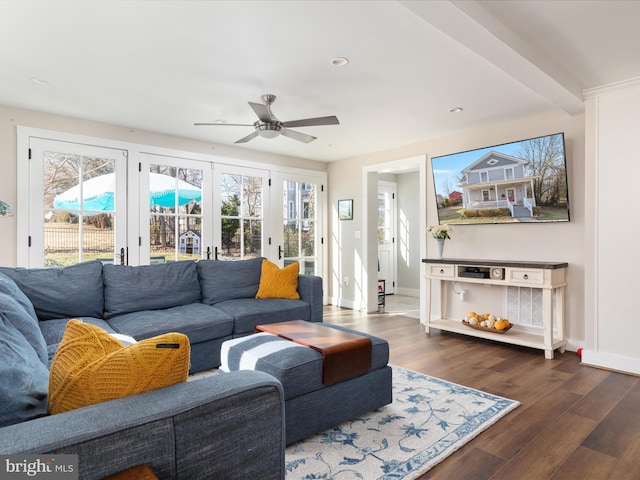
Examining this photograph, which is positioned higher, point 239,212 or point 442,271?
point 239,212

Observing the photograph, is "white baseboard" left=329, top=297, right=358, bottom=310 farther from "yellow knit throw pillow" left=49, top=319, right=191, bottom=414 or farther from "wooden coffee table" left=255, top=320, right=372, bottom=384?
"yellow knit throw pillow" left=49, top=319, right=191, bottom=414

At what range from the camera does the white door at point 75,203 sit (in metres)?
3.88

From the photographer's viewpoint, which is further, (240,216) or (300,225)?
(300,225)

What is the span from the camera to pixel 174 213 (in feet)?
15.7

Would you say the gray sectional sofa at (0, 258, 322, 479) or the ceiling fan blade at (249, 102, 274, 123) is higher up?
the ceiling fan blade at (249, 102, 274, 123)

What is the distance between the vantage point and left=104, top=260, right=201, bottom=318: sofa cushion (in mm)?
3215

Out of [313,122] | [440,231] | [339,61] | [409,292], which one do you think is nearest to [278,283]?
[313,122]

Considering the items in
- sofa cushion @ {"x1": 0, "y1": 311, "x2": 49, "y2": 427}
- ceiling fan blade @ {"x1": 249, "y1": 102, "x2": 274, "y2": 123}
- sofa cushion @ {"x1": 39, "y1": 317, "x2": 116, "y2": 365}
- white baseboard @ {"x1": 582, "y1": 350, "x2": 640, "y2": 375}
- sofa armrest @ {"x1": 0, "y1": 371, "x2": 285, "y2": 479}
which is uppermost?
ceiling fan blade @ {"x1": 249, "y1": 102, "x2": 274, "y2": 123}

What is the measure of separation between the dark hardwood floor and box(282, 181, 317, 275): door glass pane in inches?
96.9

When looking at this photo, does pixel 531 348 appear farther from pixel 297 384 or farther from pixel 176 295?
pixel 176 295

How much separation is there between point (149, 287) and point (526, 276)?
11.8 feet

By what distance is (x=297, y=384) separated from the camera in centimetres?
204

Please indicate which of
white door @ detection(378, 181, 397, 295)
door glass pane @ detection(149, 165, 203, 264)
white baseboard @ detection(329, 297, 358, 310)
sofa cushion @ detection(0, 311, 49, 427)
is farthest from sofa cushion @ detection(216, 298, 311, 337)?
white door @ detection(378, 181, 397, 295)

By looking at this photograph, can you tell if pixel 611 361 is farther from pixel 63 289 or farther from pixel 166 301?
pixel 63 289
